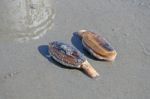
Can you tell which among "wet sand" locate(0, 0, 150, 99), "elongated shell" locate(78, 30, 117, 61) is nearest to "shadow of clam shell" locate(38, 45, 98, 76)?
"wet sand" locate(0, 0, 150, 99)

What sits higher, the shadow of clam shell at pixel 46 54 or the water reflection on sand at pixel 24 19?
the water reflection on sand at pixel 24 19

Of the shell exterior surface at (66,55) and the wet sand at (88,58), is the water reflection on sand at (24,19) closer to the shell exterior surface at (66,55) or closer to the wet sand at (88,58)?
the wet sand at (88,58)

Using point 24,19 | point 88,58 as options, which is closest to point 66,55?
point 88,58

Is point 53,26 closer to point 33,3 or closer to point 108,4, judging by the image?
point 33,3

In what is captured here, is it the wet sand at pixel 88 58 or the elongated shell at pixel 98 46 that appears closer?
the wet sand at pixel 88 58

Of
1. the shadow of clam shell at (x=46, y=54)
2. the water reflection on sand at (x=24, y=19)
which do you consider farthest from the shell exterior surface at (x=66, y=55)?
the water reflection on sand at (x=24, y=19)

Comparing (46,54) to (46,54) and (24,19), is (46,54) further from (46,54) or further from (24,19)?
(24,19)

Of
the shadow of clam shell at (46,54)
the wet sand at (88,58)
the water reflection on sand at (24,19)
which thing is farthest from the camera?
the water reflection on sand at (24,19)
